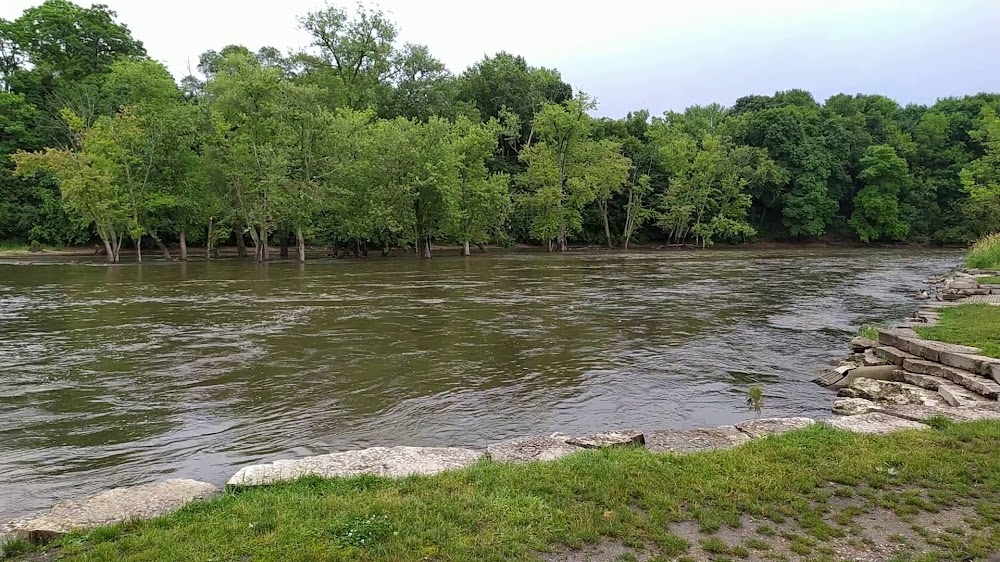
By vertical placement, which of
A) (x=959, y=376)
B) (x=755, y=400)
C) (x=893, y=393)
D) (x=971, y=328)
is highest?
(x=971, y=328)

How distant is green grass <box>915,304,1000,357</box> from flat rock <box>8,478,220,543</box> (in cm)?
1143

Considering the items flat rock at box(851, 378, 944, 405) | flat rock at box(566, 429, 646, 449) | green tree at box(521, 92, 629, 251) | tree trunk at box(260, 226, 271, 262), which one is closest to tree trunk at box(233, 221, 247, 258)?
tree trunk at box(260, 226, 271, 262)

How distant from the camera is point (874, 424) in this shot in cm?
714

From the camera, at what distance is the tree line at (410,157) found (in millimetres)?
44250

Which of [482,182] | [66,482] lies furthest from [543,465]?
[482,182]

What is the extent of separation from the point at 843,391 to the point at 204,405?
34.0ft

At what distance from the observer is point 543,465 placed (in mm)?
5734

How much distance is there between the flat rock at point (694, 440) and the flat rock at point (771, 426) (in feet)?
0.32

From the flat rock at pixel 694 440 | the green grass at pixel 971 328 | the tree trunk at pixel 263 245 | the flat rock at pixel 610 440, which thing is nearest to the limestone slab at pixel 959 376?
the green grass at pixel 971 328

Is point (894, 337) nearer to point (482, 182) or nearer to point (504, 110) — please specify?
point (482, 182)

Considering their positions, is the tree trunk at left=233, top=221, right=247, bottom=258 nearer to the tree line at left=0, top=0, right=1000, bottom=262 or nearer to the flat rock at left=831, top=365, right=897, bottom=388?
Answer: the tree line at left=0, top=0, right=1000, bottom=262

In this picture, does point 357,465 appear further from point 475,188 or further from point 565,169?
point 565,169

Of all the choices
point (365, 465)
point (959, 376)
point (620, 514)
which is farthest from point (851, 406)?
point (365, 465)

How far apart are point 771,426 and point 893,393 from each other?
3.50 metres
